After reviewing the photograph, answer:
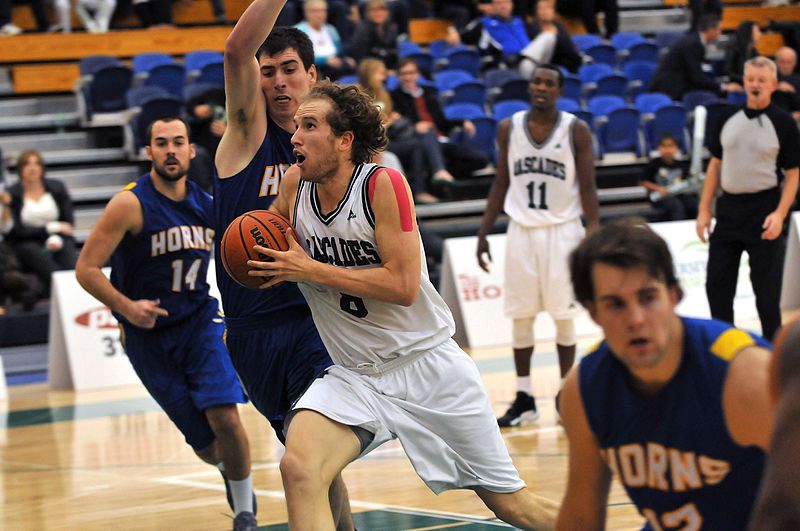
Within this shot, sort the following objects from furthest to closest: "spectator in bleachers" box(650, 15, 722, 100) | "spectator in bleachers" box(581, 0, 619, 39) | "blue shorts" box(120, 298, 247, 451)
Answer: "spectator in bleachers" box(581, 0, 619, 39)
"spectator in bleachers" box(650, 15, 722, 100)
"blue shorts" box(120, 298, 247, 451)

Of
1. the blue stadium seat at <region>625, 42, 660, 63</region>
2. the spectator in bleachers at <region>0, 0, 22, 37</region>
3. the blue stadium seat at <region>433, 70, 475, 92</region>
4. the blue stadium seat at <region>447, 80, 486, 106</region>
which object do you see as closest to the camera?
the spectator in bleachers at <region>0, 0, 22, 37</region>

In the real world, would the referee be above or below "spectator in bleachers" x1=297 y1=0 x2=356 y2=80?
below

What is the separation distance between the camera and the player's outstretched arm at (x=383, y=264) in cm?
383

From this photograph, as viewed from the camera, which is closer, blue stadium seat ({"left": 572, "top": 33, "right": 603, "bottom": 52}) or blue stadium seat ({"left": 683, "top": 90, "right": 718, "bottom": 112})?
blue stadium seat ({"left": 683, "top": 90, "right": 718, "bottom": 112})

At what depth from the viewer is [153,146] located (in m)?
5.61

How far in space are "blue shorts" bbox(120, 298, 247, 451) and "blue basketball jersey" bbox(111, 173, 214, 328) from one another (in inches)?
2.8

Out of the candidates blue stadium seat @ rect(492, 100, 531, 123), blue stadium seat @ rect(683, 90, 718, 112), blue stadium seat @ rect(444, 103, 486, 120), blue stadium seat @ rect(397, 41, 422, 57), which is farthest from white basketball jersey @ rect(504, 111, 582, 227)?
blue stadium seat @ rect(683, 90, 718, 112)

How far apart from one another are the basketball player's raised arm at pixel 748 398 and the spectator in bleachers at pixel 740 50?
14.1 meters

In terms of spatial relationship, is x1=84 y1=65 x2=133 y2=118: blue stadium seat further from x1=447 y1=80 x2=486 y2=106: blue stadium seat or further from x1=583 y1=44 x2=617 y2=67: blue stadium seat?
x1=583 y1=44 x2=617 y2=67: blue stadium seat

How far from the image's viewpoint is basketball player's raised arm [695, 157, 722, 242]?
772 centimetres

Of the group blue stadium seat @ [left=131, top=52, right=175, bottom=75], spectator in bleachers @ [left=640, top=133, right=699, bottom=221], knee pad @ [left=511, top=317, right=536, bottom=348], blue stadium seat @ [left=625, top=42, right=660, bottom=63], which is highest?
blue stadium seat @ [left=131, top=52, right=175, bottom=75]

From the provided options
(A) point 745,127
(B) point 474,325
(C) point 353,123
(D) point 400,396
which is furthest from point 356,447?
(B) point 474,325

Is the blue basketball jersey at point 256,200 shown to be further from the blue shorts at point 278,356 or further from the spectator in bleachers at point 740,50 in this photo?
the spectator in bleachers at point 740,50

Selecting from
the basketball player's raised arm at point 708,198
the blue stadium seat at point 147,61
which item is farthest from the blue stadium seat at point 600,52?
the basketball player's raised arm at point 708,198
